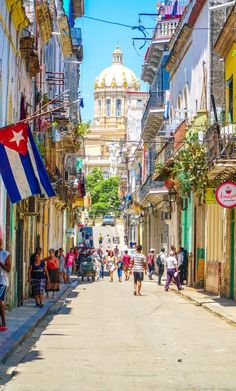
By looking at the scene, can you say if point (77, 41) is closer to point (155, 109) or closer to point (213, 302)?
point (155, 109)

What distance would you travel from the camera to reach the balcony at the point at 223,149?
23.7 m

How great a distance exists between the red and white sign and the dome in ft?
540

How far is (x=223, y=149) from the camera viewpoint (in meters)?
24.0

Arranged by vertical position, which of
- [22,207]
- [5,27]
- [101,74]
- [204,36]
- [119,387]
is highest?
[101,74]

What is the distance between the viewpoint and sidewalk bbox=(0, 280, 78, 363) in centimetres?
1434

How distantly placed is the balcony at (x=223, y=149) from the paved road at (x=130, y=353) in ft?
11.8

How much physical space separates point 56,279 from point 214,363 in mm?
15418

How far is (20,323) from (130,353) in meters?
4.87

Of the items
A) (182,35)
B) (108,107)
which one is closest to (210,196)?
(182,35)

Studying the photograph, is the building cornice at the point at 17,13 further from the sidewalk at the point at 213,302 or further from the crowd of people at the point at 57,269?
the sidewalk at the point at 213,302

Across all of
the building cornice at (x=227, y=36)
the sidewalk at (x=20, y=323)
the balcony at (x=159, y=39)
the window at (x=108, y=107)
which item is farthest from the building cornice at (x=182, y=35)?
the window at (x=108, y=107)

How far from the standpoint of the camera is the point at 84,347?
585 inches

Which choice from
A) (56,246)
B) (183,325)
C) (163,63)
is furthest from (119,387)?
(163,63)

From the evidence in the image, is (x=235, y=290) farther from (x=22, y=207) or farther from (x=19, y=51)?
(x=19, y=51)
